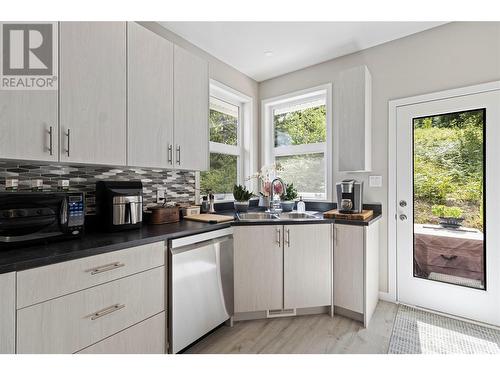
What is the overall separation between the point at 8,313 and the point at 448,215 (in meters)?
3.03

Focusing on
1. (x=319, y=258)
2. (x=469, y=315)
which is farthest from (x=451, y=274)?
(x=319, y=258)

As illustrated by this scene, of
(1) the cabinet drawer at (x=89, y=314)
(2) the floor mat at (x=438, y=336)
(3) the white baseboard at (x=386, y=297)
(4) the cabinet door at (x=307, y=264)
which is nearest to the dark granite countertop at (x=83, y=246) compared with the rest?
(1) the cabinet drawer at (x=89, y=314)

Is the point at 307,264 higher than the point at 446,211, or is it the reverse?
the point at 446,211

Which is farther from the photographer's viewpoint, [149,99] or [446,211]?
[446,211]

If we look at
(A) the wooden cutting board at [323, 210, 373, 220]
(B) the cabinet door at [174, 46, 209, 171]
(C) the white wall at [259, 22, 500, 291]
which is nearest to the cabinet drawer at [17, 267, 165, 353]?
(B) the cabinet door at [174, 46, 209, 171]

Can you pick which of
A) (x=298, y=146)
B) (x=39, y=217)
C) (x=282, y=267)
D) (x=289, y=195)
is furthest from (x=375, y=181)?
(x=39, y=217)

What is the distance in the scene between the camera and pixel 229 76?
2.96 metres

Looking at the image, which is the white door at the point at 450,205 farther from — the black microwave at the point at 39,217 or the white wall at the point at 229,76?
the black microwave at the point at 39,217

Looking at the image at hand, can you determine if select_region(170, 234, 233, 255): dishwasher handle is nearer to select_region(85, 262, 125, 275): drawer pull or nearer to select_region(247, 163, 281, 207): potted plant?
select_region(85, 262, 125, 275): drawer pull

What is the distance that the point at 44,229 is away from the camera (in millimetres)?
1245

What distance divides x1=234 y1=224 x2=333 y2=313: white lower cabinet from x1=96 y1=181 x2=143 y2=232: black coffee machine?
0.82 metres

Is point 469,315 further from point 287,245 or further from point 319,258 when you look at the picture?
point 287,245

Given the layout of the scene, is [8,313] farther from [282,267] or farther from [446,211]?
[446,211]

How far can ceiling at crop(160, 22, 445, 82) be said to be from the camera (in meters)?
2.23
